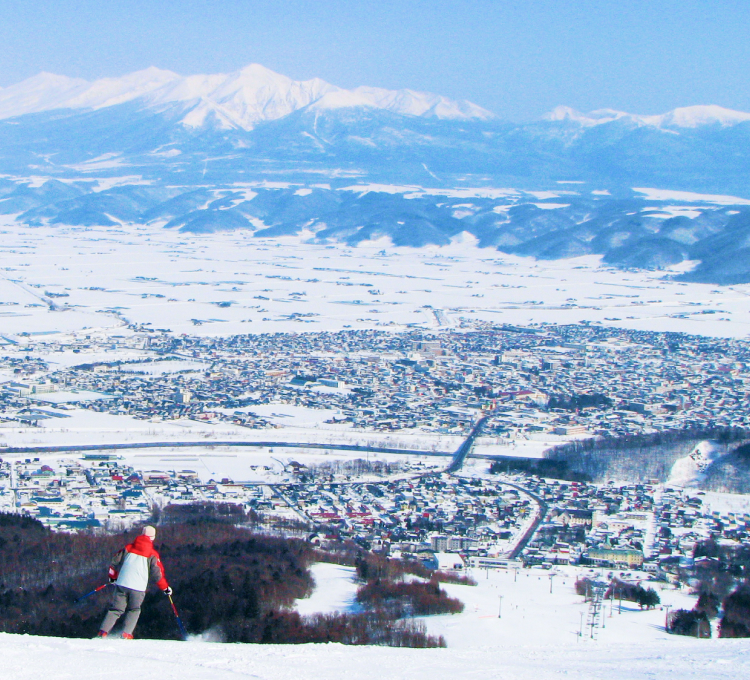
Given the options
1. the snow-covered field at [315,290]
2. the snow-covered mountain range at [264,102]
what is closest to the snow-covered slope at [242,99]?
the snow-covered mountain range at [264,102]

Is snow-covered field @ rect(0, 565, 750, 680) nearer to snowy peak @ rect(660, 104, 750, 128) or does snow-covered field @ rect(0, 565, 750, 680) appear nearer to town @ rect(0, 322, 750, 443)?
town @ rect(0, 322, 750, 443)

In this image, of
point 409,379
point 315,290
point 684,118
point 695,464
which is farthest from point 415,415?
point 684,118

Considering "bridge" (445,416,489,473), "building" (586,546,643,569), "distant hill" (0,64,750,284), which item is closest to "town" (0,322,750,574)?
"building" (586,546,643,569)

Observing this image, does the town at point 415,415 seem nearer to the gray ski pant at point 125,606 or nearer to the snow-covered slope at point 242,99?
the gray ski pant at point 125,606

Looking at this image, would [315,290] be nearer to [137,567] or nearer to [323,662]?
[323,662]

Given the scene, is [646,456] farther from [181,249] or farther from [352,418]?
[181,249]

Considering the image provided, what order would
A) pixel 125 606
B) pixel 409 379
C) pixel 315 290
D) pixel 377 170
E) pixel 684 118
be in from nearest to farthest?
pixel 125 606
pixel 409 379
pixel 315 290
pixel 377 170
pixel 684 118
